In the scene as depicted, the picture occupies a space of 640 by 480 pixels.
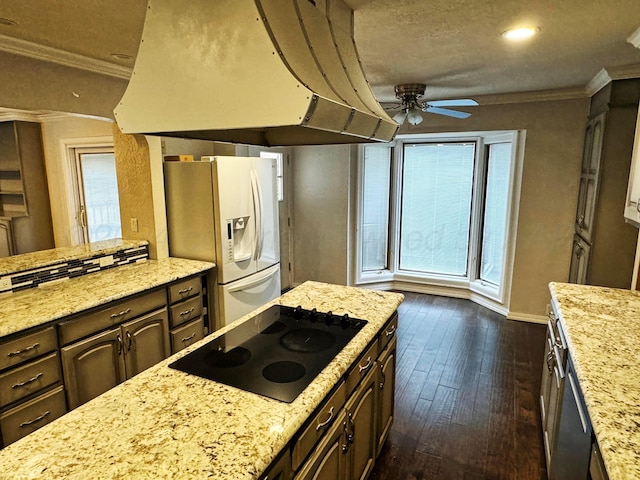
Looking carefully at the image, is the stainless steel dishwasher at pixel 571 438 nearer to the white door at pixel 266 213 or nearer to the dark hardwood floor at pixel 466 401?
the dark hardwood floor at pixel 466 401

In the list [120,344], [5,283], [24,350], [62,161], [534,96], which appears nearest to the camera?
[24,350]

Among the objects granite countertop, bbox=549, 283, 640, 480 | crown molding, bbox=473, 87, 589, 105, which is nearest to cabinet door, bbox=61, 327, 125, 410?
granite countertop, bbox=549, 283, 640, 480

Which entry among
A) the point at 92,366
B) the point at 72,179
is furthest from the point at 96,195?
the point at 92,366

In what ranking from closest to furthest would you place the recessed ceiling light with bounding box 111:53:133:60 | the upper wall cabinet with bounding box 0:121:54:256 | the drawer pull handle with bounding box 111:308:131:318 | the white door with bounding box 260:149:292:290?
the drawer pull handle with bounding box 111:308:131:318 < the recessed ceiling light with bounding box 111:53:133:60 < the upper wall cabinet with bounding box 0:121:54:256 < the white door with bounding box 260:149:292:290

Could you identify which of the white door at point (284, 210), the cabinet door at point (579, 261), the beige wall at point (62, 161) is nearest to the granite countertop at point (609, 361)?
the cabinet door at point (579, 261)

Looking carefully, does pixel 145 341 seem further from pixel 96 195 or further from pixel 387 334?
pixel 96 195

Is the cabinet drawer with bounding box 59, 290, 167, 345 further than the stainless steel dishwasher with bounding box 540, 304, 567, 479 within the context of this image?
Yes

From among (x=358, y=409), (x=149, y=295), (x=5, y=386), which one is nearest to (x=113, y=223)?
(x=149, y=295)

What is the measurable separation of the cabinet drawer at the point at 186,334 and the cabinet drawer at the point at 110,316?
280mm

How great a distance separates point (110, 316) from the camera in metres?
2.34

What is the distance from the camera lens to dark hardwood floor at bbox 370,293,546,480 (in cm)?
224

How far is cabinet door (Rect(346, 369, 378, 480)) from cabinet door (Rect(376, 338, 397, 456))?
8 centimetres

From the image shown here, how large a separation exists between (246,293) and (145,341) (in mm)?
985

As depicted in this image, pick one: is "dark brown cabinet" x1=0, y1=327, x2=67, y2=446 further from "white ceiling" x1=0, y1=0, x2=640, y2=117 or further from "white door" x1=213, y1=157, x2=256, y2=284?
"white ceiling" x1=0, y1=0, x2=640, y2=117
